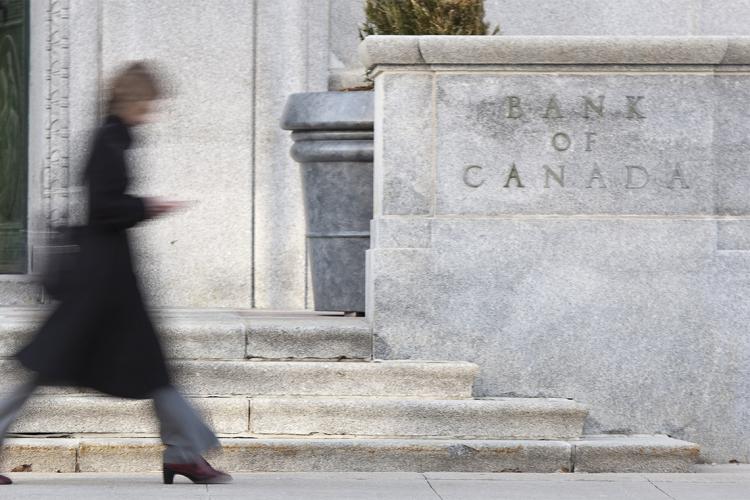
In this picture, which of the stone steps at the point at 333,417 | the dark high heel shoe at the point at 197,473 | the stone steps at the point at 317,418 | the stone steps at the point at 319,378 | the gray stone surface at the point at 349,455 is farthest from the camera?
the stone steps at the point at 319,378

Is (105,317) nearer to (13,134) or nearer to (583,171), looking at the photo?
(583,171)

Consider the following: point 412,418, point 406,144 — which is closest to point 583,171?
point 406,144

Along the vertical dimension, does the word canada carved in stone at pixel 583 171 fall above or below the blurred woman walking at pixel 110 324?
above

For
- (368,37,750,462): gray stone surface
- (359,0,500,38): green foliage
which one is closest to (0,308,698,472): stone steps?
(368,37,750,462): gray stone surface

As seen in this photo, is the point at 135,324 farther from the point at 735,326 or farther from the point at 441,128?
the point at 735,326

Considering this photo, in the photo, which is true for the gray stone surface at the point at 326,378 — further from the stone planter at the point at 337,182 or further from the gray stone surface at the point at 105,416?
the stone planter at the point at 337,182

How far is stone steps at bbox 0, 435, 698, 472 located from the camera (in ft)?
22.4

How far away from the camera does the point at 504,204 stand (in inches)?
312

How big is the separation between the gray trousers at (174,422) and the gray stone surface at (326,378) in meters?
1.15

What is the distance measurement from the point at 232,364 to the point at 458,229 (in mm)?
1405

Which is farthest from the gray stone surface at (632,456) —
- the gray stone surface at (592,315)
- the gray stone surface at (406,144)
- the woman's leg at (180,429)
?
the woman's leg at (180,429)

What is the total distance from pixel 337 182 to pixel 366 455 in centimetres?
228

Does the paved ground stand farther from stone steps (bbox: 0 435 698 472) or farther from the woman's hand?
the woman's hand

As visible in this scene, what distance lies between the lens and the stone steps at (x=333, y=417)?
708 cm
